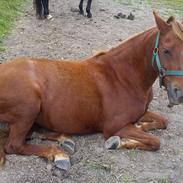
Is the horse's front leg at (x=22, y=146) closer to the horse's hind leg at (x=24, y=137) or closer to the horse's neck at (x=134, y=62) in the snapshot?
the horse's hind leg at (x=24, y=137)

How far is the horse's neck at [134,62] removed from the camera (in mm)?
4758

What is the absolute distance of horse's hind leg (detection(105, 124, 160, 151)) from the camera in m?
4.75

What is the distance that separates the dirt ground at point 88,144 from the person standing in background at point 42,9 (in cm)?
18

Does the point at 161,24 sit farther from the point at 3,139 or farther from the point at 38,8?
the point at 38,8

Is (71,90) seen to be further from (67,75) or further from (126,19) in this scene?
(126,19)

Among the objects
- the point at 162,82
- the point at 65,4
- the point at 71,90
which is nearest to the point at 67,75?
the point at 71,90

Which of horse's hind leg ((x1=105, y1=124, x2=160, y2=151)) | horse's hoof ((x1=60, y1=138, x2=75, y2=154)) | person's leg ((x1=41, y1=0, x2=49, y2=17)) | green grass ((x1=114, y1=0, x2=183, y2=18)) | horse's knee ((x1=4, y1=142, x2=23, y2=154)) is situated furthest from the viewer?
green grass ((x1=114, y1=0, x2=183, y2=18))

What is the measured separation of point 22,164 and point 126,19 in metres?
7.84

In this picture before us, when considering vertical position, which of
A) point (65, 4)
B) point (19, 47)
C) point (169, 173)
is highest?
point (169, 173)

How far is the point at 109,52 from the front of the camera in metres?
5.07

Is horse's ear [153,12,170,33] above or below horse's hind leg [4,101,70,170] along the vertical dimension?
above

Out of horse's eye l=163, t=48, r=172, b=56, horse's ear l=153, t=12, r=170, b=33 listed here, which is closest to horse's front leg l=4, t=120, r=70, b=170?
horse's eye l=163, t=48, r=172, b=56

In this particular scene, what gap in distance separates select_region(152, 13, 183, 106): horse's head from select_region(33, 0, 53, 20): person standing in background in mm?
6377

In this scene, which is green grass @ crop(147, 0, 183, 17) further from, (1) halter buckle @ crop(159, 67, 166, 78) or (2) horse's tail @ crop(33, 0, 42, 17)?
(1) halter buckle @ crop(159, 67, 166, 78)
